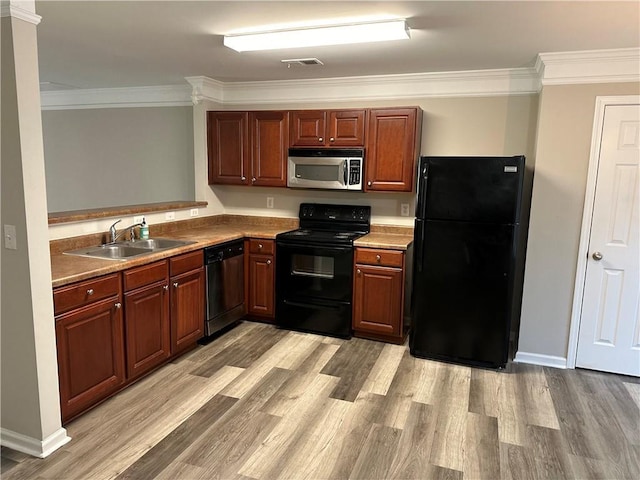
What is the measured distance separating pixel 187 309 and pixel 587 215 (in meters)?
3.07

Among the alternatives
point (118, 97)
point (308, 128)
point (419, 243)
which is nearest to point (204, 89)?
point (308, 128)

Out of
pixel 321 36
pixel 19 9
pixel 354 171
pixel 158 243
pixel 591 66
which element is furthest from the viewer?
pixel 354 171

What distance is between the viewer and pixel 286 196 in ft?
→ 15.0

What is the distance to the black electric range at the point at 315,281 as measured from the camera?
379cm

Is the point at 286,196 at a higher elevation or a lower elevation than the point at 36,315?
higher

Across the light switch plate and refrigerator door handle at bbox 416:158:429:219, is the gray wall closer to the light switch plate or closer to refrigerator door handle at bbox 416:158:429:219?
refrigerator door handle at bbox 416:158:429:219

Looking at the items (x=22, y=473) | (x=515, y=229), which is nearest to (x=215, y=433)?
(x=22, y=473)

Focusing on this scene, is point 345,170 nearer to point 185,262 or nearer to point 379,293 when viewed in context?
point 379,293

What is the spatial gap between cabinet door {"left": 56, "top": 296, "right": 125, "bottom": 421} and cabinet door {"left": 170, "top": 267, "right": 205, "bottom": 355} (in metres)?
0.53

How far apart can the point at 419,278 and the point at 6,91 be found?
2.82 m

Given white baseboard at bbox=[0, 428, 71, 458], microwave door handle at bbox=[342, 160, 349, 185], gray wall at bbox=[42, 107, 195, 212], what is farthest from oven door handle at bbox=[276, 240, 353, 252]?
white baseboard at bbox=[0, 428, 71, 458]

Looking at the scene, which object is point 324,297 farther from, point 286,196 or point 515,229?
point 515,229

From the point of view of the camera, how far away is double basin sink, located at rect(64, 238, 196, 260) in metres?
3.04

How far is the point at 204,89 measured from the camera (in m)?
4.25
